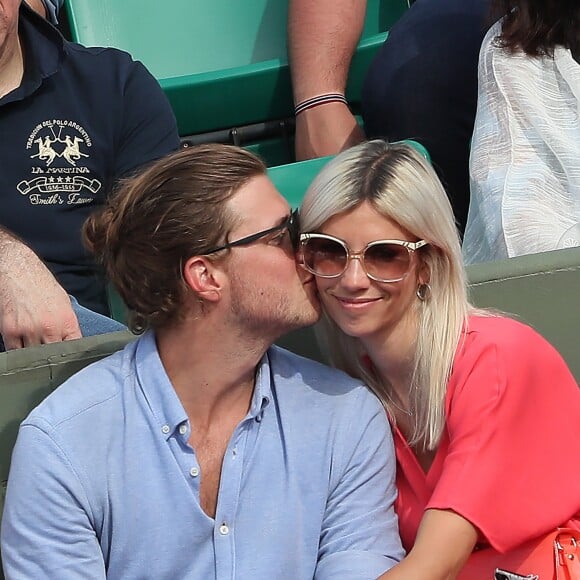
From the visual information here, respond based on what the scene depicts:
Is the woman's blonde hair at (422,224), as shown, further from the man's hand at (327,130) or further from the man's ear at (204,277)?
the man's hand at (327,130)

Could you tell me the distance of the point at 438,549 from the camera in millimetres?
1246

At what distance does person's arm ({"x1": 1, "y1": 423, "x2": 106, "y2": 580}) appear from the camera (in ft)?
4.17

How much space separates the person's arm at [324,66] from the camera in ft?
7.73

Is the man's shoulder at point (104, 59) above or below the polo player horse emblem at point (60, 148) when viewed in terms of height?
above

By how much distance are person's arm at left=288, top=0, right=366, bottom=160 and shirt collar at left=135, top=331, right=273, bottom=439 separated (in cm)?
103

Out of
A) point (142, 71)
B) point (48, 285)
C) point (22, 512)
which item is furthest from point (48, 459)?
point (142, 71)

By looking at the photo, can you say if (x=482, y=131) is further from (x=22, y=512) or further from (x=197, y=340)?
(x=22, y=512)

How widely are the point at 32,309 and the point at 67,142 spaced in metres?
0.45

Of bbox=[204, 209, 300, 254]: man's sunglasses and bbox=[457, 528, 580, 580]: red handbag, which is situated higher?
bbox=[204, 209, 300, 254]: man's sunglasses

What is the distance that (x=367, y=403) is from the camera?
1.41m

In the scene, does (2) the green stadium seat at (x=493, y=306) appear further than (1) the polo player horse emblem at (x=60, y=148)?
No

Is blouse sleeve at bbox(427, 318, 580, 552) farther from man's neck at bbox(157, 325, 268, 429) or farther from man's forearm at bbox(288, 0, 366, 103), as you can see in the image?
man's forearm at bbox(288, 0, 366, 103)

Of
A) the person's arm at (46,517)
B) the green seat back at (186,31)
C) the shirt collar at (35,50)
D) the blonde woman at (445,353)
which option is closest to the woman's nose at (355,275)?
the blonde woman at (445,353)

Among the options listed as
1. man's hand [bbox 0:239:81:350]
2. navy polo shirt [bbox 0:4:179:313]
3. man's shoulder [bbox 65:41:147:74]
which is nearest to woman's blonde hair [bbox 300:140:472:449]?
man's hand [bbox 0:239:81:350]
